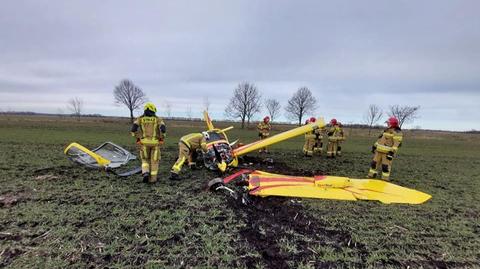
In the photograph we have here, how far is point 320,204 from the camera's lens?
18.6ft

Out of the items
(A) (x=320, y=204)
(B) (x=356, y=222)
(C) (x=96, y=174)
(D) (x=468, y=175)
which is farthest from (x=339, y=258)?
(D) (x=468, y=175)

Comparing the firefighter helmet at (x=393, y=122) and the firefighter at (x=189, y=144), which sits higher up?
the firefighter helmet at (x=393, y=122)

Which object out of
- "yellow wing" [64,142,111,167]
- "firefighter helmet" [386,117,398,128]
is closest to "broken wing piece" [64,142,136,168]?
"yellow wing" [64,142,111,167]

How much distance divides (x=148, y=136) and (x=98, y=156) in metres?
2.63

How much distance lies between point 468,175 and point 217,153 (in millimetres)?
10466

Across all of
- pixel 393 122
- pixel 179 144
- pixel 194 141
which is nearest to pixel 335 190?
pixel 393 122

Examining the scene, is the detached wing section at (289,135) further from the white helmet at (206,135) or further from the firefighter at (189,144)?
the firefighter at (189,144)

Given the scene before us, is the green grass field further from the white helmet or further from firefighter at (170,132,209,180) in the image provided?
the white helmet

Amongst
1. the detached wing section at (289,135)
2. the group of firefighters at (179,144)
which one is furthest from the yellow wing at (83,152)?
the detached wing section at (289,135)

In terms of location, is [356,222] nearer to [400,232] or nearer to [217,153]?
[400,232]

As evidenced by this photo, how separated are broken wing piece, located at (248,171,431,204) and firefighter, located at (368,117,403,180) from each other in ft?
4.37

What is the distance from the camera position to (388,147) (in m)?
8.10

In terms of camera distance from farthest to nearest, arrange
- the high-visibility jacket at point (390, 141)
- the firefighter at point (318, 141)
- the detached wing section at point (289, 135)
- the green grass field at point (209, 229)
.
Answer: the firefighter at point (318, 141) → the detached wing section at point (289, 135) → the high-visibility jacket at point (390, 141) → the green grass field at point (209, 229)

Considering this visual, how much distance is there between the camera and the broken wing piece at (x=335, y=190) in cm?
602
